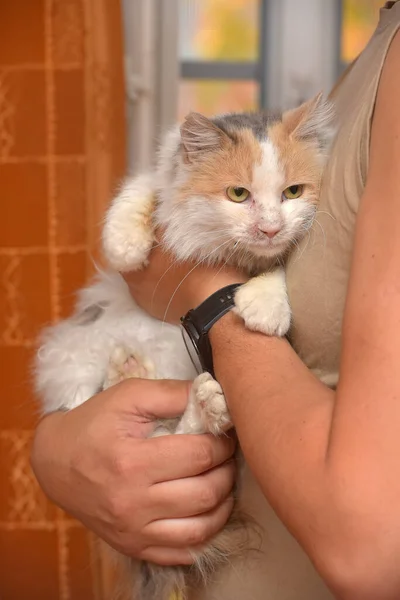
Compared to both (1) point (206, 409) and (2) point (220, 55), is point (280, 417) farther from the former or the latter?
(2) point (220, 55)

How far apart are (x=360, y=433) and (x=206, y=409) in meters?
0.37

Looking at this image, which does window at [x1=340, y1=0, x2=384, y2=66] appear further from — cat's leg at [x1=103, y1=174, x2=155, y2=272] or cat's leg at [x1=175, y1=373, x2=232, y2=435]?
cat's leg at [x1=175, y1=373, x2=232, y2=435]

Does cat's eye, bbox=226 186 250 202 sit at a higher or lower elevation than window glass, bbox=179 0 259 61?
lower

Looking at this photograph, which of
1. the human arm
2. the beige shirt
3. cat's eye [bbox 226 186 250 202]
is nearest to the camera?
the human arm

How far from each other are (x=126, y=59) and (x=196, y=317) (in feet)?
4.54

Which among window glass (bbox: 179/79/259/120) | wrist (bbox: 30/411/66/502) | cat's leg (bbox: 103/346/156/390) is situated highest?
window glass (bbox: 179/79/259/120)

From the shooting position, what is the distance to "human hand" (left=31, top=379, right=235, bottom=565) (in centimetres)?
95

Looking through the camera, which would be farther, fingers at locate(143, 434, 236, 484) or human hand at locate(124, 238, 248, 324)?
human hand at locate(124, 238, 248, 324)

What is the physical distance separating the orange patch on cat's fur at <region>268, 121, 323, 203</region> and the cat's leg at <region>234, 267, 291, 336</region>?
18 cm

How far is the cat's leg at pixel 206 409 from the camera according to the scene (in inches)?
38.0

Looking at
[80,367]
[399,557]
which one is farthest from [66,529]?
[399,557]

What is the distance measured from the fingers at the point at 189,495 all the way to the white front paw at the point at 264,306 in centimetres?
25

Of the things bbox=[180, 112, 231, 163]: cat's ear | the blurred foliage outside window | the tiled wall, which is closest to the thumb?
bbox=[180, 112, 231, 163]: cat's ear

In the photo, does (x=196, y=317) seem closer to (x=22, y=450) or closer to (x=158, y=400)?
(x=158, y=400)
